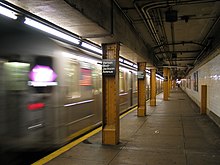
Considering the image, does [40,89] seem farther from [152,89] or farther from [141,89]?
[152,89]

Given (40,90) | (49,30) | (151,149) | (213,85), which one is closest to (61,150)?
(40,90)

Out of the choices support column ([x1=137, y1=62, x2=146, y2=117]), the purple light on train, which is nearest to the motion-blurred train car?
the purple light on train

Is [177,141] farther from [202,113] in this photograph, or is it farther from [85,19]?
[202,113]

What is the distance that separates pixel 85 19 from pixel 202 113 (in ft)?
30.7

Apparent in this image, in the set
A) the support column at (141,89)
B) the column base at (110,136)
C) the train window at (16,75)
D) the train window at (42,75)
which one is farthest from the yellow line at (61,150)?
the support column at (141,89)

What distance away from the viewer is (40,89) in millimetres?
4395

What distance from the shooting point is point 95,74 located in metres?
7.36

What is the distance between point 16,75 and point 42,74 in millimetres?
721

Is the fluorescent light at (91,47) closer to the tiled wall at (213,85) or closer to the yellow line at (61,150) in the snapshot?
the yellow line at (61,150)

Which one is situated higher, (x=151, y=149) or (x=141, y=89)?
(x=141, y=89)

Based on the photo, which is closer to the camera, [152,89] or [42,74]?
[42,74]

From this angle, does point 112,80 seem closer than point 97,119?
Yes

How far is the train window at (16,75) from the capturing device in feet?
11.9

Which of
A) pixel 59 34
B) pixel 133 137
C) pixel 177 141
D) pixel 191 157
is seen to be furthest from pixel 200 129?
pixel 59 34
